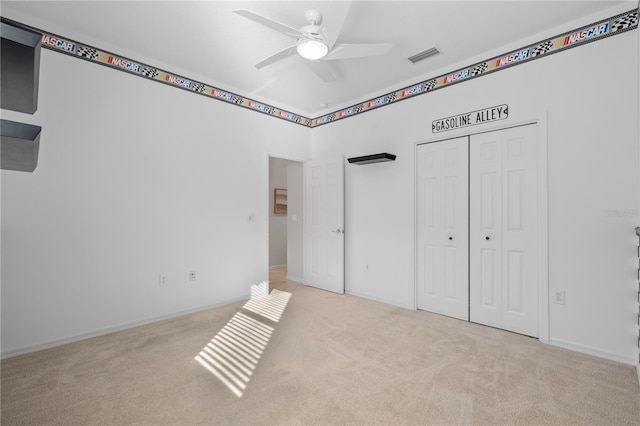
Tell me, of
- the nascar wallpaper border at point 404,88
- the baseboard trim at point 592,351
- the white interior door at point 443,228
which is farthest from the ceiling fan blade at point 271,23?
the baseboard trim at point 592,351

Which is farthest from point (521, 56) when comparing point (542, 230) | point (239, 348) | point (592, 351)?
point (239, 348)

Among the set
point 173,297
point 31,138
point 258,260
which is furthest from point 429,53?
point 173,297

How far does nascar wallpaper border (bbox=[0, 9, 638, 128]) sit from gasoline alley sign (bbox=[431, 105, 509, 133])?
0.39m

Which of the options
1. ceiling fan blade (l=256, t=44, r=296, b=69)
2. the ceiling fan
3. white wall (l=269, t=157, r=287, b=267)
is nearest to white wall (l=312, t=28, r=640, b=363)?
the ceiling fan

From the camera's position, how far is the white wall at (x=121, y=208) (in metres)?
2.72

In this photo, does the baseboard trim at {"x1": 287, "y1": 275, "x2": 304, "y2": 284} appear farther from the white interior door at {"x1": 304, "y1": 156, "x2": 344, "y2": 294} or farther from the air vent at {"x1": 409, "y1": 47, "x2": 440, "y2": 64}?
the air vent at {"x1": 409, "y1": 47, "x2": 440, "y2": 64}

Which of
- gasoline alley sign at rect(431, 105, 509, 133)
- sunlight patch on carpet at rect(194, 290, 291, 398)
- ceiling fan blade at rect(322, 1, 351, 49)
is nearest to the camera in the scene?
ceiling fan blade at rect(322, 1, 351, 49)

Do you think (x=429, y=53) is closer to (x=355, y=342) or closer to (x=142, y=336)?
(x=355, y=342)

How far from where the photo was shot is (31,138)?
48cm

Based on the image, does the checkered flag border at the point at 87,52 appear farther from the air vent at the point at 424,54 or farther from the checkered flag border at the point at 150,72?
the air vent at the point at 424,54

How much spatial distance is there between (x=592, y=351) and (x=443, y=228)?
1.63 m

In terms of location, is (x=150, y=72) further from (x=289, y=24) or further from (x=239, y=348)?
(x=239, y=348)

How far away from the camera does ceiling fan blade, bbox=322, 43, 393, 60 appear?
2.59 metres

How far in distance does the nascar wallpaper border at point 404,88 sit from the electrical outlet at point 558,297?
7.09 ft
